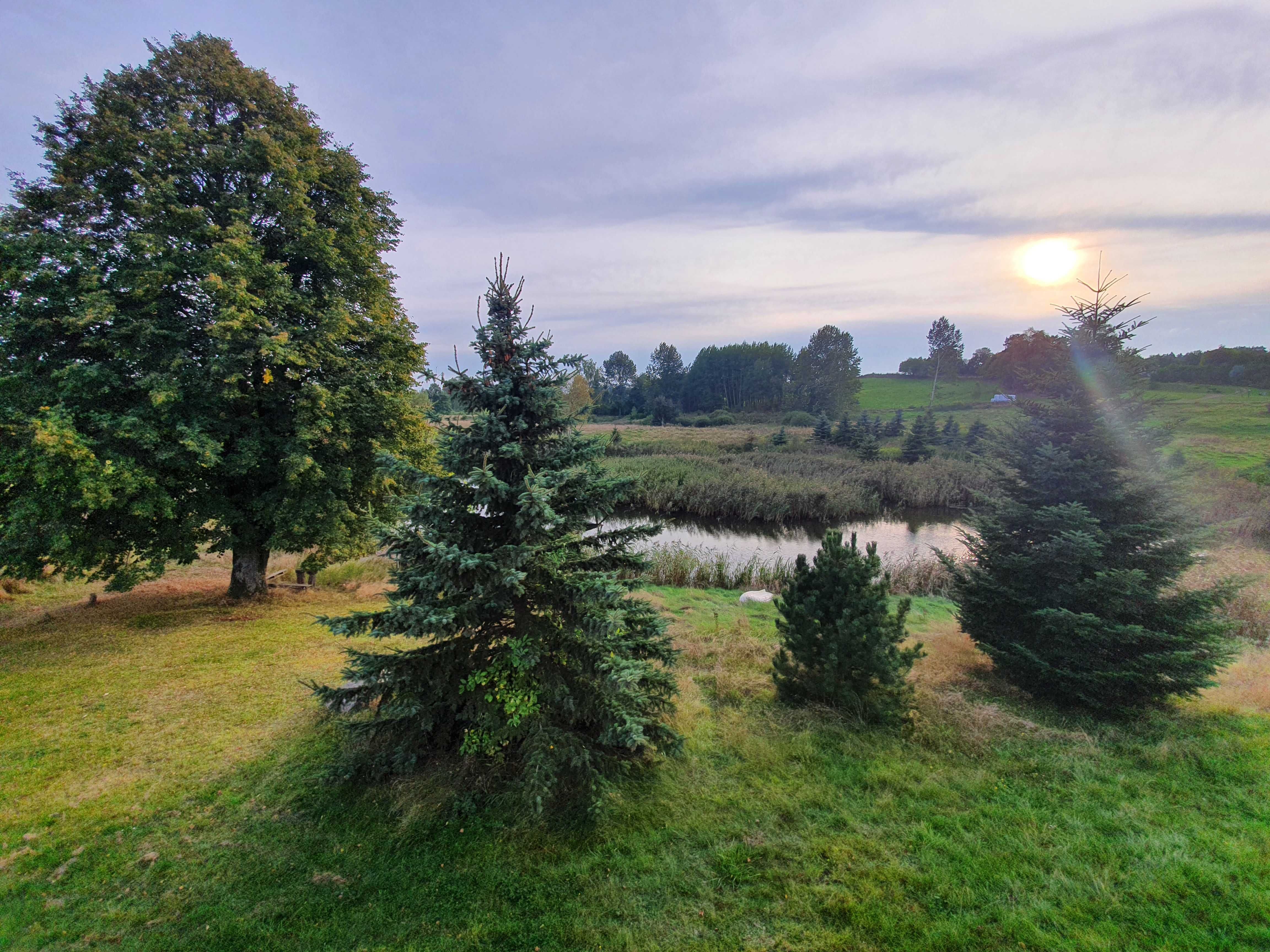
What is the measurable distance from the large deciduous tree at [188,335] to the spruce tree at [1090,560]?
10.1 m

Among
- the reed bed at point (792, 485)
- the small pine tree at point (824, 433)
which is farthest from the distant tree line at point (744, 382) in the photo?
the reed bed at point (792, 485)

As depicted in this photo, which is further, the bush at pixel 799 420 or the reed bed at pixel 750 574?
the bush at pixel 799 420

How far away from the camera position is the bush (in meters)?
63.9

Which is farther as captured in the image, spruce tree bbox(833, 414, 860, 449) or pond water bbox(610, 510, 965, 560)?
spruce tree bbox(833, 414, 860, 449)

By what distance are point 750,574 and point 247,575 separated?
44.8 feet

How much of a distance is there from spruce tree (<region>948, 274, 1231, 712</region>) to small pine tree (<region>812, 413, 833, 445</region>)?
39.8m

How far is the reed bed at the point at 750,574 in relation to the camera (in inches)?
621

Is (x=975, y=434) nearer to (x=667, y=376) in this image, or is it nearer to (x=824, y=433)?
(x=824, y=433)

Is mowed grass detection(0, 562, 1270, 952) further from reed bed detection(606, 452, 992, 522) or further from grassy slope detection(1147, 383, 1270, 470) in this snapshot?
grassy slope detection(1147, 383, 1270, 470)

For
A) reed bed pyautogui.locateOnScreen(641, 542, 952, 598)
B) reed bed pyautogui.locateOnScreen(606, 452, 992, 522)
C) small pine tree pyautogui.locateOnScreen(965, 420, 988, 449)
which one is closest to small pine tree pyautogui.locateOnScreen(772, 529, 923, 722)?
reed bed pyautogui.locateOnScreen(641, 542, 952, 598)

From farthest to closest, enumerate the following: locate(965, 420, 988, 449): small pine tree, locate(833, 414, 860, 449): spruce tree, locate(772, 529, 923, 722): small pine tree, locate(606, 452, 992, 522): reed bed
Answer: locate(833, 414, 860, 449): spruce tree → locate(965, 420, 988, 449): small pine tree → locate(606, 452, 992, 522): reed bed → locate(772, 529, 923, 722): small pine tree

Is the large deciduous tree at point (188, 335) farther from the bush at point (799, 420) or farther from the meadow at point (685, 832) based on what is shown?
the bush at point (799, 420)

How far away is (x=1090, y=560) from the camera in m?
7.23

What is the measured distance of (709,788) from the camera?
5656 millimetres
